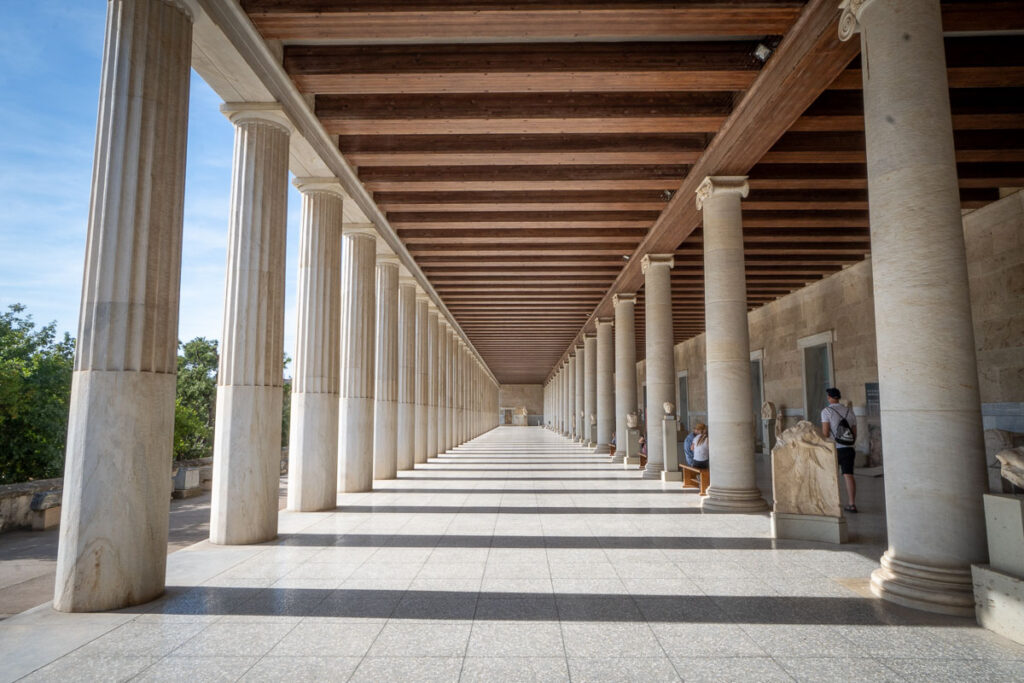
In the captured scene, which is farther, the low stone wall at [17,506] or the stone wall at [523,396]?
the stone wall at [523,396]

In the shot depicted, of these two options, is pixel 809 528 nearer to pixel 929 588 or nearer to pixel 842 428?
pixel 842 428

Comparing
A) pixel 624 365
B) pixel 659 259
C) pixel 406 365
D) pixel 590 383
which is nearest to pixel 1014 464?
pixel 659 259

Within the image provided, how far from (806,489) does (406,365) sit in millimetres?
16000

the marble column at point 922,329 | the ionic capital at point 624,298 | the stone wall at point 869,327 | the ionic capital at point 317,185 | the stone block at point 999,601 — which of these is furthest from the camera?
the ionic capital at point 624,298

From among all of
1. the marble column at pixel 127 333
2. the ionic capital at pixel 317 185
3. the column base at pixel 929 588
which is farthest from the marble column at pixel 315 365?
the column base at pixel 929 588

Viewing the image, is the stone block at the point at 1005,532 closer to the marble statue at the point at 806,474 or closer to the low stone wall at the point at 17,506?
the marble statue at the point at 806,474

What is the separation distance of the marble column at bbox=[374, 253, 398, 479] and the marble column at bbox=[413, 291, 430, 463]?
533 centimetres

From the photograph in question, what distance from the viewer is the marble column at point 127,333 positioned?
247 inches

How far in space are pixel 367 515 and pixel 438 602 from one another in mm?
6088

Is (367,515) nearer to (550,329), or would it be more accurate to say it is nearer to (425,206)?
(425,206)

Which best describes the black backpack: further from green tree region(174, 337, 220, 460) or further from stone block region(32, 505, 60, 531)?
green tree region(174, 337, 220, 460)

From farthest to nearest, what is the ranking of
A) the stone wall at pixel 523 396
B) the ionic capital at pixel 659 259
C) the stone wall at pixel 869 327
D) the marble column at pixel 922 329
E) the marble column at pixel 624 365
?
the stone wall at pixel 523 396
the marble column at pixel 624 365
the ionic capital at pixel 659 259
the stone wall at pixel 869 327
the marble column at pixel 922 329

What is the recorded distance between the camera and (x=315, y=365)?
40.6 ft

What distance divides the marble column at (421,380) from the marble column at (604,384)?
9.30 meters
